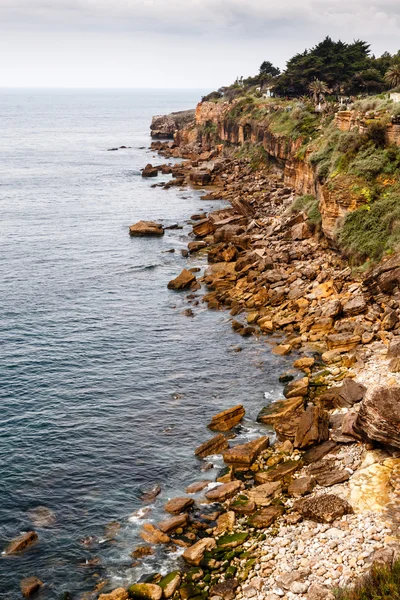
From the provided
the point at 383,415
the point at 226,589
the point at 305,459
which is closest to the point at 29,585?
the point at 226,589

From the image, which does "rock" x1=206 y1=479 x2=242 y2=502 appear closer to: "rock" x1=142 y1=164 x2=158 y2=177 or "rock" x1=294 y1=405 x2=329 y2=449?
"rock" x1=294 y1=405 x2=329 y2=449

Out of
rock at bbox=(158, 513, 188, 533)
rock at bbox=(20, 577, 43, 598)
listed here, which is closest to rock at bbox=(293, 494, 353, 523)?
rock at bbox=(158, 513, 188, 533)

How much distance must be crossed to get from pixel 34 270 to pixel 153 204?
3816 cm

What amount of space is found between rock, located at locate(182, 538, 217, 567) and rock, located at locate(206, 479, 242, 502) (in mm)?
3195

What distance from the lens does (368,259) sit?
5044 cm

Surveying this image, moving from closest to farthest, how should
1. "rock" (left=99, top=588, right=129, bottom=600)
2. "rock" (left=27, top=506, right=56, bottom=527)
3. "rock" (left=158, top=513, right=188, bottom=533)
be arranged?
"rock" (left=99, top=588, right=129, bottom=600)
"rock" (left=158, top=513, right=188, bottom=533)
"rock" (left=27, top=506, right=56, bottom=527)

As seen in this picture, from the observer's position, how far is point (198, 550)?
26.0 metres

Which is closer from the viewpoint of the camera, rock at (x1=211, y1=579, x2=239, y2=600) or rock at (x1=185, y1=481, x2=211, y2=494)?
rock at (x1=211, y1=579, x2=239, y2=600)

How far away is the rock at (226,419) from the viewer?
36.2m

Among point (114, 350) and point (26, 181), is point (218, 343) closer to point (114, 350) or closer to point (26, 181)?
point (114, 350)

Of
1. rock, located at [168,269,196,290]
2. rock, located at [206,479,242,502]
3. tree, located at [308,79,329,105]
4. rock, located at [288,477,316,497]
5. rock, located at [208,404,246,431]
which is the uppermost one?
tree, located at [308,79,329,105]

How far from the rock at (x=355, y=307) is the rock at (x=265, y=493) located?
19356mm

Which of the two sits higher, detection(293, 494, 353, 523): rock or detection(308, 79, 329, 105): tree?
detection(308, 79, 329, 105): tree

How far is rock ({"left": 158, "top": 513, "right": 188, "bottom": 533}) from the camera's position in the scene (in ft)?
91.2
